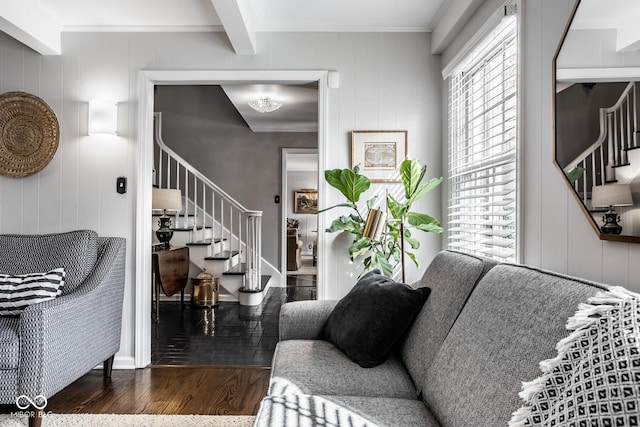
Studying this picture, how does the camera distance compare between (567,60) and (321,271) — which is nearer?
(567,60)

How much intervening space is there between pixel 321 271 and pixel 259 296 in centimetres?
241

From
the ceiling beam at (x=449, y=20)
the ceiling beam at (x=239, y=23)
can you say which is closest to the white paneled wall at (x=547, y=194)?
the ceiling beam at (x=449, y=20)

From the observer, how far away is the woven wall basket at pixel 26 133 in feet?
10.9

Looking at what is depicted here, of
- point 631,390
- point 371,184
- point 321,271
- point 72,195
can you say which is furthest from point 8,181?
point 631,390

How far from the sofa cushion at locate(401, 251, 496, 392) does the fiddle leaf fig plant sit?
94 cm

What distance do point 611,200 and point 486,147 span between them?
1293 millimetres

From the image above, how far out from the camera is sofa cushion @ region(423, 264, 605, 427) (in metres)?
1.12

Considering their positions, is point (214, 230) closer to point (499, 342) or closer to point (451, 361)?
point (451, 361)

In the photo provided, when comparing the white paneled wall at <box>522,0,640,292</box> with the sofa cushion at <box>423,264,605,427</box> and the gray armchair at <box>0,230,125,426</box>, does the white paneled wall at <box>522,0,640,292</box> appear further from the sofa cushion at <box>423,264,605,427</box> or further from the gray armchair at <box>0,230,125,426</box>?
the gray armchair at <box>0,230,125,426</box>

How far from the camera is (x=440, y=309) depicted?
5.99 ft

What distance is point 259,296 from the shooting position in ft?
18.4

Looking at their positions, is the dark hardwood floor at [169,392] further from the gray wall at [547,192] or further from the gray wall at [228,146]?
the gray wall at [228,146]

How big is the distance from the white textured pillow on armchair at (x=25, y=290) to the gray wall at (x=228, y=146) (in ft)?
14.3

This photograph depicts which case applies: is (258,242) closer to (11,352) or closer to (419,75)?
(419,75)
